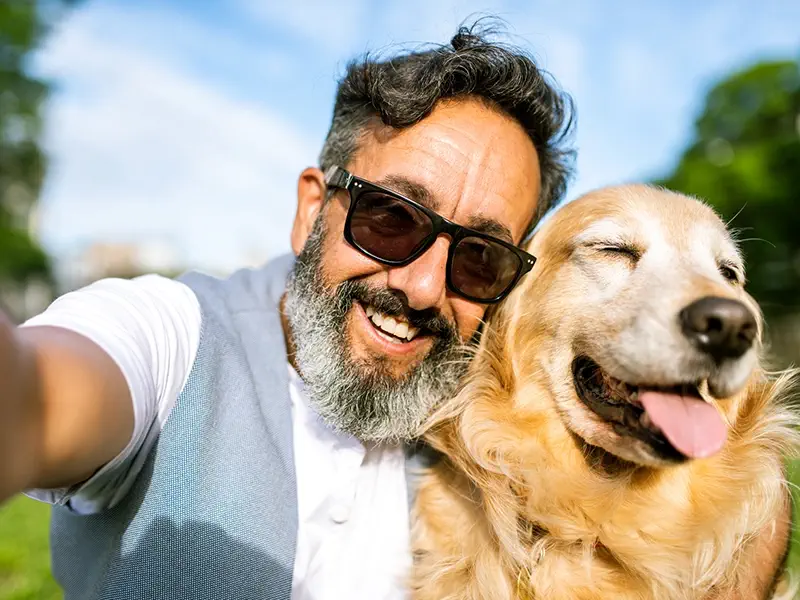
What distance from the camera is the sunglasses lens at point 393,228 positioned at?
2.18 m

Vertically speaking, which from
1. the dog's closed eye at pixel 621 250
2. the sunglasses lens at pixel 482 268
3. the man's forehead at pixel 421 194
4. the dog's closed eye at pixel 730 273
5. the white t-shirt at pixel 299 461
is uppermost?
the dog's closed eye at pixel 730 273

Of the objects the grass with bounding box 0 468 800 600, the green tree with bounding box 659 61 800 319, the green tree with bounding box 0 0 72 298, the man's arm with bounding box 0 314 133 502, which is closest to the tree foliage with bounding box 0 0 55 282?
the green tree with bounding box 0 0 72 298

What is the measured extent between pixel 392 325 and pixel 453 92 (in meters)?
0.95

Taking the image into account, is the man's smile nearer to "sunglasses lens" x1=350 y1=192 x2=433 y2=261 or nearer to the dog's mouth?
"sunglasses lens" x1=350 y1=192 x2=433 y2=261

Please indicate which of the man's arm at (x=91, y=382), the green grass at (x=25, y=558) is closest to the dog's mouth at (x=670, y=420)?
the man's arm at (x=91, y=382)

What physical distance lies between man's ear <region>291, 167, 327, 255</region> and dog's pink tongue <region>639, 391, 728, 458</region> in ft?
4.83

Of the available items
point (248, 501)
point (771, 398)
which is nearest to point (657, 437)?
point (771, 398)

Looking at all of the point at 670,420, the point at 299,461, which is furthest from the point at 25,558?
the point at 670,420

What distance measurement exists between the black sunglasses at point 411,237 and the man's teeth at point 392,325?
0.64 ft

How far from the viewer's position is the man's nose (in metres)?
2.16

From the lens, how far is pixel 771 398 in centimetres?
223

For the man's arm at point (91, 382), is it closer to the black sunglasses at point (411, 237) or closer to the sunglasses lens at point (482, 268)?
the black sunglasses at point (411, 237)

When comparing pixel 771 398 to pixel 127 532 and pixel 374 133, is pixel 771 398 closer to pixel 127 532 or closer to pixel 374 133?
pixel 374 133

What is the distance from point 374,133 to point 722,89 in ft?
148
